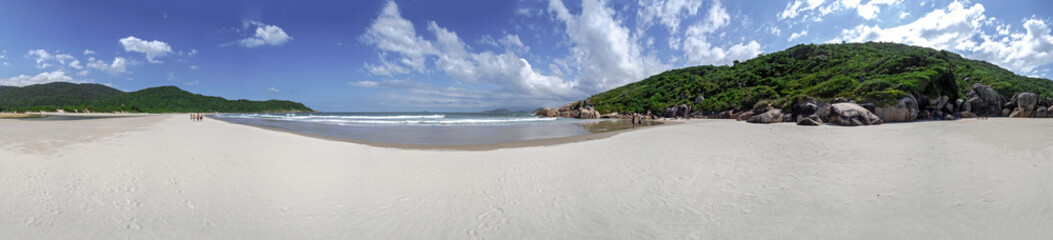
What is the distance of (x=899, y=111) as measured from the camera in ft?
71.5

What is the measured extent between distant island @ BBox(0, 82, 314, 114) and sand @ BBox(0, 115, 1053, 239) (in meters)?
135

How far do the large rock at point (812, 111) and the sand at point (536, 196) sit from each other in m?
13.4

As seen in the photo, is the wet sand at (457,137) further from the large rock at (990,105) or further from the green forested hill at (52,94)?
the green forested hill at (52,94)

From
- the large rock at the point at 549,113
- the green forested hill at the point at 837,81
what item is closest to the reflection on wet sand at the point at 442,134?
the green forested hill at the point at 837,81

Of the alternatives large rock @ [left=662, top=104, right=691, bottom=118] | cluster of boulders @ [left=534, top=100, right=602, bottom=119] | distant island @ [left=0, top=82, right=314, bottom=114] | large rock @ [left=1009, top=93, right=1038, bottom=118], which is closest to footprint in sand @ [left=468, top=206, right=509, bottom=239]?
large rock @ [left=1009, top=93, right=1038, bottom=118]

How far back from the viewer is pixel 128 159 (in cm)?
830

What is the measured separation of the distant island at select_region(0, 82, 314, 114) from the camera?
4130 inches

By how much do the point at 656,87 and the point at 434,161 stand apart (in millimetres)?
72644

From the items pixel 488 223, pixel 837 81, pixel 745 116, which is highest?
pixel 837 81

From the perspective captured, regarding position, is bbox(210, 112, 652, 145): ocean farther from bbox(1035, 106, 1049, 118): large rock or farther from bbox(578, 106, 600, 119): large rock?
bbox(1035, 106, 1049, 118): large rock

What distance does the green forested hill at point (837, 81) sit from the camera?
2508cm

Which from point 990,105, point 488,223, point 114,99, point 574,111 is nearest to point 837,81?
point 990,105

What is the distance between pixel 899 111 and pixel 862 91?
3.96 metres

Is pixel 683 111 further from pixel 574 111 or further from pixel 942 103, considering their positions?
pixel 942 103
